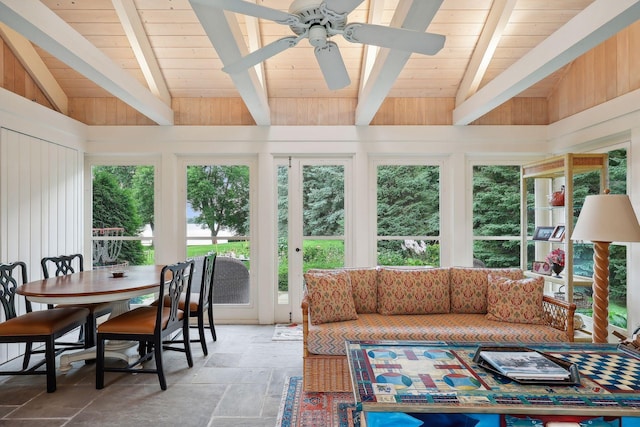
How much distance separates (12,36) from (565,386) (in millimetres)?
5013

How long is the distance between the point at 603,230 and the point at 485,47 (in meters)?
2.12

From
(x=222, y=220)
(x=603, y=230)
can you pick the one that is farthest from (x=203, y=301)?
(x=603, y=230)

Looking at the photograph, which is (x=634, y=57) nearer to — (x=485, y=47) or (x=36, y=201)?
(x=485, y=47)

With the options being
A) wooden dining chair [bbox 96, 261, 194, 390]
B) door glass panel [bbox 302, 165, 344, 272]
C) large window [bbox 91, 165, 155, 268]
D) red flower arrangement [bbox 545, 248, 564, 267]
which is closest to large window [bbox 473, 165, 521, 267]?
red flower arrangement [bbox 545, 248, 564, 267]

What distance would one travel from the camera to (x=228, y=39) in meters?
2.54

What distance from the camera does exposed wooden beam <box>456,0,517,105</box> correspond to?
3475mm

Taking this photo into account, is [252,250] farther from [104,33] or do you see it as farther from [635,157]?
[635,157]

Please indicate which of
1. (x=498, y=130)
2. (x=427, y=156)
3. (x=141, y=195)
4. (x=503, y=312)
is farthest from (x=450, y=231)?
(x=141, y=195)

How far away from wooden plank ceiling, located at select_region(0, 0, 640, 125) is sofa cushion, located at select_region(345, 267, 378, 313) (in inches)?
65.2

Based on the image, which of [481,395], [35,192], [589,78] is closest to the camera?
[481,395]

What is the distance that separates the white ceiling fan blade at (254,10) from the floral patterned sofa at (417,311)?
186 cm

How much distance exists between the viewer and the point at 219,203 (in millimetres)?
4832

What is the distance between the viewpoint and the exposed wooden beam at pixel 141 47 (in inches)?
136

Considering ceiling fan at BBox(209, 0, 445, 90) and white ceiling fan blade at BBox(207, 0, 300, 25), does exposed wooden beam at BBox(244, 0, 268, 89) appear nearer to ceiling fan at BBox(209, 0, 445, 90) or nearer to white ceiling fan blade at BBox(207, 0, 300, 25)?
ceiling fan at BBox(209, 0, 445, 90)
